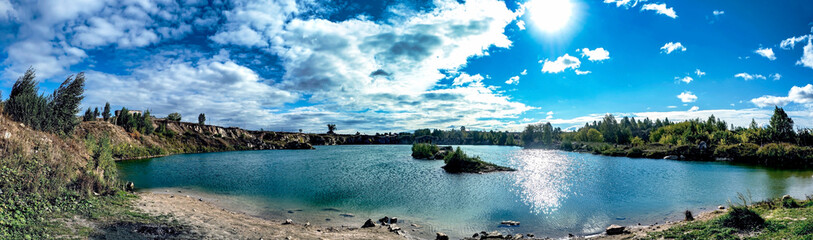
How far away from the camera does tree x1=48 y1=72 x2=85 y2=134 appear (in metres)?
26.3

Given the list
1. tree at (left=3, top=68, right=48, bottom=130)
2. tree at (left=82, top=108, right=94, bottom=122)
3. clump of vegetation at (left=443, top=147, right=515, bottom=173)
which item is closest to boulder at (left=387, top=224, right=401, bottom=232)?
tree at (left=3, top=68, right=48, bottom=130)

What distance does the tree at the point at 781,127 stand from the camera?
80.2 metres

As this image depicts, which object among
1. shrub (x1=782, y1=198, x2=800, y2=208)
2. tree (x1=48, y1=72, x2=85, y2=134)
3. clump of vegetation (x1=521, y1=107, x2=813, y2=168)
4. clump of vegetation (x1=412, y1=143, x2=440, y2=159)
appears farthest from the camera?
clump of vegetation (x1=412, y1=143, x2=440, y2=159)

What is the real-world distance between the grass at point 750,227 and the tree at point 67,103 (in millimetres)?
41513

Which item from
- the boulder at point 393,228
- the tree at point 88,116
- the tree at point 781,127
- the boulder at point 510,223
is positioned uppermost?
the tree at point 88,116

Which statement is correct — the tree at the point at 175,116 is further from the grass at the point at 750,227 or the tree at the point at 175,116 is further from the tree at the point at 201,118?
the grass at the point at 750,227

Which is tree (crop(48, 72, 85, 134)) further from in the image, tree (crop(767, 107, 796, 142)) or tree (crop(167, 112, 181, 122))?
tree (crop(167, 112, 181, 122))

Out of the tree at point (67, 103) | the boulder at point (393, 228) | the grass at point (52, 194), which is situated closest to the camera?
the grass at point (52, 194)

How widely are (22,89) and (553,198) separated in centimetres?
4417

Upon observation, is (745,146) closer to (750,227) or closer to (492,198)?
(492,198)

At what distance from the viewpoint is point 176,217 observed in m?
15.7

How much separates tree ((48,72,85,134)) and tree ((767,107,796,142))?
133267 millimetres

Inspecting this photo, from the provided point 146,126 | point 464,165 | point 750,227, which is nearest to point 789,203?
point 750,227

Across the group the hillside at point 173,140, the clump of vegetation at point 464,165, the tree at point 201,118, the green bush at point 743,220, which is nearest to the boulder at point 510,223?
the green bush at point 743,220
